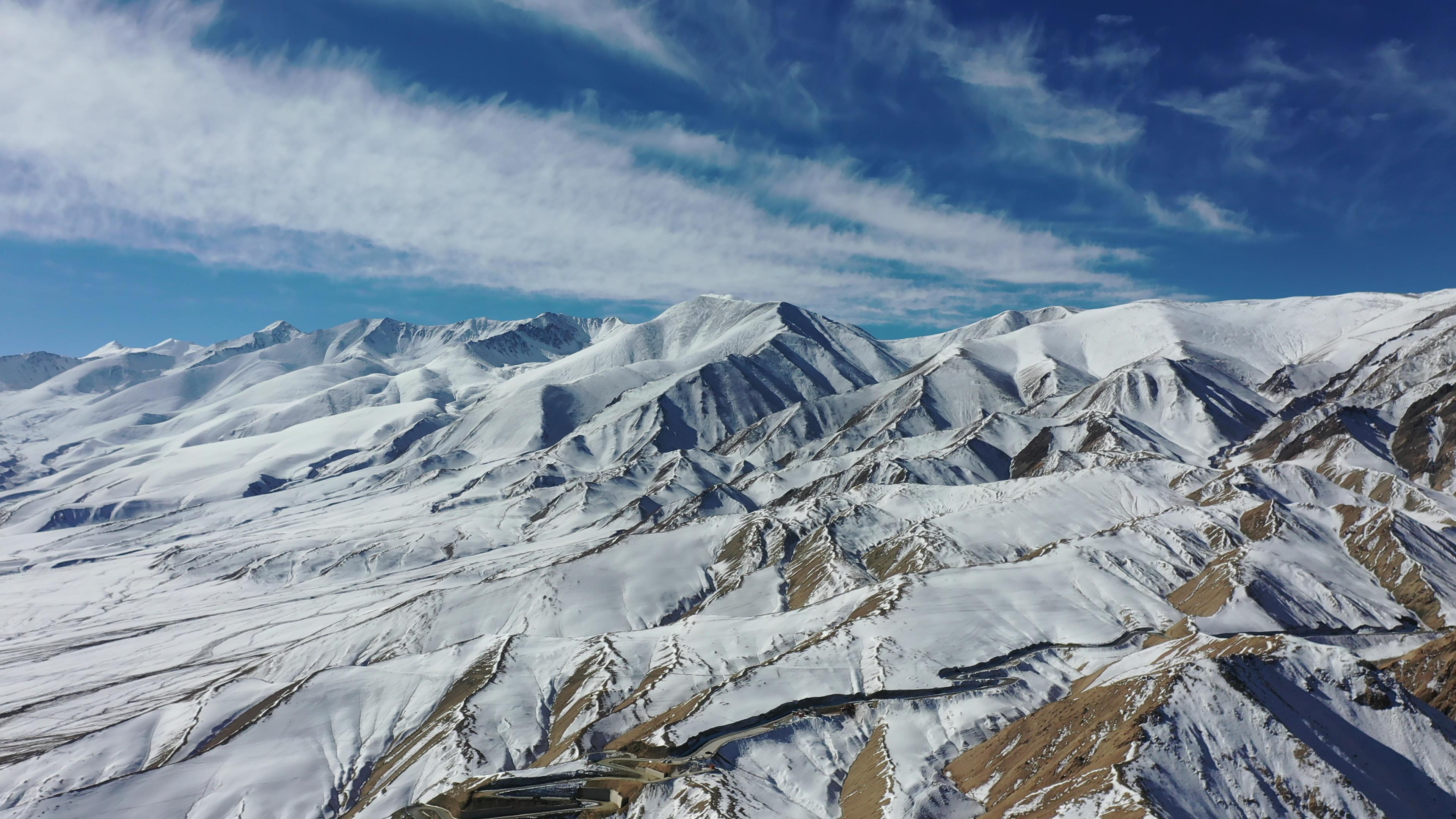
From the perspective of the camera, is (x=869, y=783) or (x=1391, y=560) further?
(x=1391, y=560)

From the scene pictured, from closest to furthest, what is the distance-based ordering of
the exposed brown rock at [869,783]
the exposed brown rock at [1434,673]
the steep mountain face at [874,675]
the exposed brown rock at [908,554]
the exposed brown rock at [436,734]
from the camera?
the steep mountain face at [874,675], the exposed brown rock at [869,783], the exposed brown rock at [1434,673], the exposed brown rock at [436,734], the exposed brown rock at [908,554]

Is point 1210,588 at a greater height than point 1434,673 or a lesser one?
lesser

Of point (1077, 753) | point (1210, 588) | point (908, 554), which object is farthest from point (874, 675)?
point (908, 554)

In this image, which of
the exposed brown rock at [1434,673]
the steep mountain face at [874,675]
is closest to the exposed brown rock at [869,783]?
the steep mountain face at [874,675]

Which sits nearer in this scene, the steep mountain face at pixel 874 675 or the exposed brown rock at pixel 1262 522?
the steep mountain face at pixel 874 675

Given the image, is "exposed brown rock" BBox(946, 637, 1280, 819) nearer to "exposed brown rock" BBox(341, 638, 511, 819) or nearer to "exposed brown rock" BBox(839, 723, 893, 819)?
"exposed brown rock" BBox(839, 723, 893, 819)

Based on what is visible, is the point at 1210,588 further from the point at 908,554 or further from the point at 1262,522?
the point at 908,554

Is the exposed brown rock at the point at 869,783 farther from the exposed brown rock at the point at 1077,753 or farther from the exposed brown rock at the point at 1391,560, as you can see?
the exposed brown rock at the point at 1391,560

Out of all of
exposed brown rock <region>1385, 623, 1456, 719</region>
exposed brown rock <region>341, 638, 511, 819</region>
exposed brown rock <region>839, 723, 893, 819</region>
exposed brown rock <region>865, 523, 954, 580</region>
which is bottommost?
exposed brown rock <region>341, 638, 511, 819</region>

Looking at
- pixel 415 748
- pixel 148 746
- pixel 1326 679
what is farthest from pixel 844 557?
pixel 148 746

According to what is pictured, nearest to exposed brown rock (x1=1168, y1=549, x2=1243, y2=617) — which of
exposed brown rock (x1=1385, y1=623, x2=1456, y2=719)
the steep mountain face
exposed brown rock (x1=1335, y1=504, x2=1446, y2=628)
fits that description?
the steep mountain face

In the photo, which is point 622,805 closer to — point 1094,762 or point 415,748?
point 1094,762
